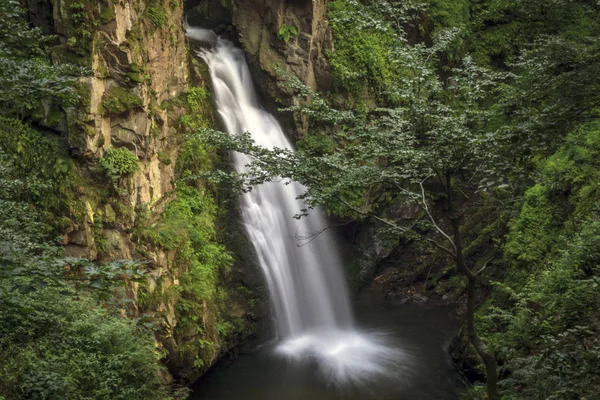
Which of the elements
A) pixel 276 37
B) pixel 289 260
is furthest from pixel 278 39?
pixel 289 260

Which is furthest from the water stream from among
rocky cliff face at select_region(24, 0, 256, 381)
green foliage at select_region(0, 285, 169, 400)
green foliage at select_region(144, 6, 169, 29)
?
green foliage at select_region(0, 285, 169, 400)

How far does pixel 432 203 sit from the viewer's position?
1747cm

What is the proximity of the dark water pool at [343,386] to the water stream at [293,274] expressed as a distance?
9 centimetres

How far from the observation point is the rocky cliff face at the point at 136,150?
8.86 m

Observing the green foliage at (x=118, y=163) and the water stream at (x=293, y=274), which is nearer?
the green foliage at (x=118, y=163)

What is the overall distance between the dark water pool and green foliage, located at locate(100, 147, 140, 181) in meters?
5.12

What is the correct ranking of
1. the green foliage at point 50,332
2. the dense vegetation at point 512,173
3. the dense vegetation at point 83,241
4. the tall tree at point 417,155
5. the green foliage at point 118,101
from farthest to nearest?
the green foliage at point 118,101 → the tall tree at point 417,155 → the green foliage at point 50,332 → the dense vegetation at point 512,173 → the dense vegetation at point 83,241

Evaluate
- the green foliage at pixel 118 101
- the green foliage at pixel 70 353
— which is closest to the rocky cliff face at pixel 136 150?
the green foliage at pixel 118 101

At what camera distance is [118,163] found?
369 inches

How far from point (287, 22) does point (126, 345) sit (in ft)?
39.4

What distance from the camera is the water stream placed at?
12160 millimetres

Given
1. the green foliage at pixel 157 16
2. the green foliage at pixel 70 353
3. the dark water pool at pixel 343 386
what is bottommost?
the dark water pool at pixel 343 386

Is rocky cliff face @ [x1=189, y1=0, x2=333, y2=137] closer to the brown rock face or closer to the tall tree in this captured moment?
the brown rock face

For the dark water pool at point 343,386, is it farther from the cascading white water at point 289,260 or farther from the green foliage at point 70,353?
the green foliage at point 70,353
